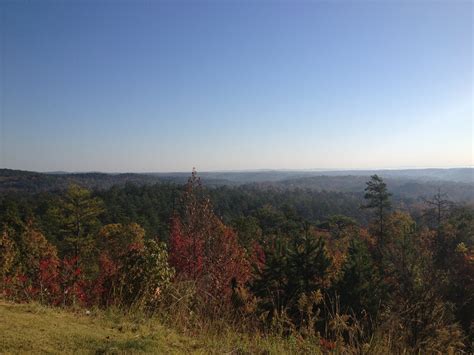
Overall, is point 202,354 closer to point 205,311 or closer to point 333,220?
point 205,311

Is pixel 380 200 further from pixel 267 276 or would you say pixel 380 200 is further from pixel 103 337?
pixel 103 337

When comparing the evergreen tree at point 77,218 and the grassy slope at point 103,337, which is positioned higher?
the grassy slope at point 103,337

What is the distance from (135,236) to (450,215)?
117ft

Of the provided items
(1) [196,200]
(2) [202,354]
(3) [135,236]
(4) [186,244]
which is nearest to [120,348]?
(2) [202,354]

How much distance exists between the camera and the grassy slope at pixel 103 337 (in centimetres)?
304

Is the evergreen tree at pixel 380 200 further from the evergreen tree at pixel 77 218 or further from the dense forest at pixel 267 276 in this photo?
the evergreen tree at pixel 77 218

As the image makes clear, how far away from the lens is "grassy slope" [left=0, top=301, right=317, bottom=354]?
9.97ft

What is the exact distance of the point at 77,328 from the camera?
11.6 ft

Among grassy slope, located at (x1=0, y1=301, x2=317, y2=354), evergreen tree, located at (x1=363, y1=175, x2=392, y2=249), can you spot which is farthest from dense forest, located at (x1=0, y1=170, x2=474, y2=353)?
grassy slope, located at (x1=0, y1=301, x2=317, y2=354)

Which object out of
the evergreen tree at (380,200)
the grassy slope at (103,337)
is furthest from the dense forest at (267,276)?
the grassy slope at (103,337)

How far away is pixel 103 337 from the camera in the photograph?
133 inches

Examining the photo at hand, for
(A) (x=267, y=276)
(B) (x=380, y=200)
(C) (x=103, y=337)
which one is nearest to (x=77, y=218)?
(A) (x=267, y=276)

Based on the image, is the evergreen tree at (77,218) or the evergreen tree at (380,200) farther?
the evergreen tree at (77,218)

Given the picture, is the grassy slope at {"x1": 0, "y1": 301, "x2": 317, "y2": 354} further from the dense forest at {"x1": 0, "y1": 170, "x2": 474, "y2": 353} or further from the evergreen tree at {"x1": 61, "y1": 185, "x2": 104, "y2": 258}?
the evergreen tree at {"x1": 61, "y1": 185, "x2": 104, "y2": 258}
